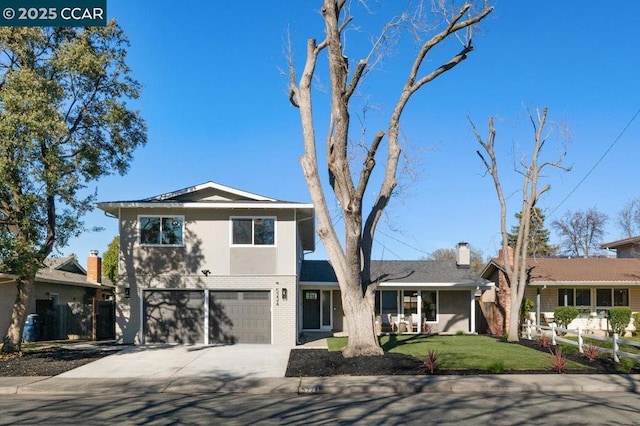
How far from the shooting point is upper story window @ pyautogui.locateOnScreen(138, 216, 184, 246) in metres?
23.2

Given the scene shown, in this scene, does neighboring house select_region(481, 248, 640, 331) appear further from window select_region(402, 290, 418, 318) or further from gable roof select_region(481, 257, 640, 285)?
window select_region(402, 290, 418, 318)

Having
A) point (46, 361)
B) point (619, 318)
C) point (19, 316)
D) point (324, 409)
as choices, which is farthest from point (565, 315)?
point (19, 316)

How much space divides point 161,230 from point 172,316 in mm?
3164

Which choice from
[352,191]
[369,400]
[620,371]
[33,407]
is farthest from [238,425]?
[620,371]

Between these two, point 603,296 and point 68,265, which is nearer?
point 603,296

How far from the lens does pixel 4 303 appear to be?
24547 mm

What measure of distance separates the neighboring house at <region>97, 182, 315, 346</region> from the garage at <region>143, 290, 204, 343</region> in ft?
0.12

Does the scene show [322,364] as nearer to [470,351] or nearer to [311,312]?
[470,351]

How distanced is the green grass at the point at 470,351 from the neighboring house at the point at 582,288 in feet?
17.5

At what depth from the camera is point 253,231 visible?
23219mm

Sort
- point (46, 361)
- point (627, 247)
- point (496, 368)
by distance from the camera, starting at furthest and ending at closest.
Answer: point (627, 247), point (46, 361), point (496, 368)

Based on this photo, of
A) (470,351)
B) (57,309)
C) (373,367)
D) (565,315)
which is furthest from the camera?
(565,315)

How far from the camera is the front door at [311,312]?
29641mm

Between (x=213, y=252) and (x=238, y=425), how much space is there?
13670 mm
